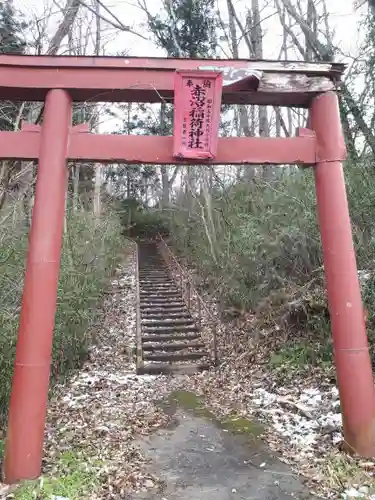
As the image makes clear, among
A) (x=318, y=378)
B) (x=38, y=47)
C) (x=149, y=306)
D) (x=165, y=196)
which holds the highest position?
(x=165, y=196)

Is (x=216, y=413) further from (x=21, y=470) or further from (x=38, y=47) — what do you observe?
(x=38, y=47)

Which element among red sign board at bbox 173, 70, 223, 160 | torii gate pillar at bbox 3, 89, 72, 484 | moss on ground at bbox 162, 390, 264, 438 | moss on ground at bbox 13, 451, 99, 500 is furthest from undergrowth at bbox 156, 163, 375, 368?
torii gate pillar at bbox 3, 89, 72, 484

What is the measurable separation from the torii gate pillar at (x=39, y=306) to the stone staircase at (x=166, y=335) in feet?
13.3

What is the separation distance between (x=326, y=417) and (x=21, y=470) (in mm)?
3388

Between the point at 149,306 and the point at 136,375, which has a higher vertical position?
the point at 149,306

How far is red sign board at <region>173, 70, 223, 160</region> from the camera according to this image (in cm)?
455

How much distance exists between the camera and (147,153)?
4.64 metres

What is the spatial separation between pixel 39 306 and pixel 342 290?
9.95 feet

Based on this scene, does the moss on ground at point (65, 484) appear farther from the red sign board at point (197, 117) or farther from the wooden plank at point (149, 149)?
the red sign board at point (197, 117)

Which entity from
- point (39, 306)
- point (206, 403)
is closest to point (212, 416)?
point (206, 403)

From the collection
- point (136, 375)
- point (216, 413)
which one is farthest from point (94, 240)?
point (216, 413)

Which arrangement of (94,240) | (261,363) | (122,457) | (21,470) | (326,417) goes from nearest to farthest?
(21,470) < (122,457) < (326,417) < (261,363) < (94,240)

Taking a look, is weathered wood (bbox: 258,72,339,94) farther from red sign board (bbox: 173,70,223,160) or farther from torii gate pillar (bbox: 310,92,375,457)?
red sign board (bbox: 173,70,223,160)

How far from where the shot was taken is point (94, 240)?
11.4m
